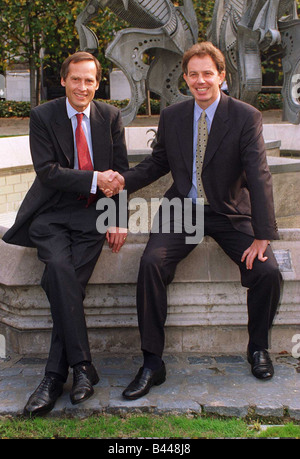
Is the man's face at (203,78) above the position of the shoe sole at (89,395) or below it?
above

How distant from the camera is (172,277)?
3.64 meters

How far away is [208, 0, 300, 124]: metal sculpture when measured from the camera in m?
7.29

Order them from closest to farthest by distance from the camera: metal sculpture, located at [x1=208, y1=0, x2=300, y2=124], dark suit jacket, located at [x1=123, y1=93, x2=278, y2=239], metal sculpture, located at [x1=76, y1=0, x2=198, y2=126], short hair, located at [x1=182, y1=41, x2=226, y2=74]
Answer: dark suit jacket, located at [x1=123, y1=93, x2=278, y2=239]
short hair, located at [x1=182, y1=41, x2=226, y2=74]
metal sculpture, located at [x1=208, y1=0, x2=300, y2=124]
metal sculpture, located at [x1=76, y1=0, x2=198, y2=126]

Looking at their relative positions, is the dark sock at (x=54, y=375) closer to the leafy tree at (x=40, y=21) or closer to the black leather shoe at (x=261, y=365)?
the black leather shoe at (x=261, y=365)

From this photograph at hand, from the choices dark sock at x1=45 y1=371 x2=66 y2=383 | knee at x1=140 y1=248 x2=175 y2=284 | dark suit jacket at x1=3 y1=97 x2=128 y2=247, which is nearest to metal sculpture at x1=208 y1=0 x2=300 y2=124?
dark suit jacket at x1=3 y1=97 x2=128 y2=247

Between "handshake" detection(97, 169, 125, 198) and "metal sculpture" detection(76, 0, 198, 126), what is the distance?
13.5 feet

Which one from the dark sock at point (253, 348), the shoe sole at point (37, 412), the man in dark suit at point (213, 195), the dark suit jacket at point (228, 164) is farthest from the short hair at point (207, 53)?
the shoe sole at point (37, 412)

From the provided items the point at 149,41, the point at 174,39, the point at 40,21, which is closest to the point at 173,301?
the point at 174,39

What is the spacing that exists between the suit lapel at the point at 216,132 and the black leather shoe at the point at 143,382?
126 centimetres

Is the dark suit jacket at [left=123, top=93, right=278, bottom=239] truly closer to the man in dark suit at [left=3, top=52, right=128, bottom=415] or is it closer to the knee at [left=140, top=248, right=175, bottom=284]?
the man in dark suit at [left=3, top=52, right=128, bottom=415]

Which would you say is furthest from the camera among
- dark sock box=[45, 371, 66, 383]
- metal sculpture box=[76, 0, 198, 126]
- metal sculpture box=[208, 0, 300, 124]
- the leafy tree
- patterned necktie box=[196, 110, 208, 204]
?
the leafy tree

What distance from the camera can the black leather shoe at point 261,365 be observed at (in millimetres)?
3531

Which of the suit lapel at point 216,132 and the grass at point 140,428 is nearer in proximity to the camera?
the grass at point 140,428

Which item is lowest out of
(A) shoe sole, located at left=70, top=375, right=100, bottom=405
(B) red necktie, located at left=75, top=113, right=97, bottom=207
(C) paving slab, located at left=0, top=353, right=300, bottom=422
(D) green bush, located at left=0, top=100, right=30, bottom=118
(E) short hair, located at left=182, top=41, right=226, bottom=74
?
(D) green bush, located at left=0, top=100, right=30, bottom=118
